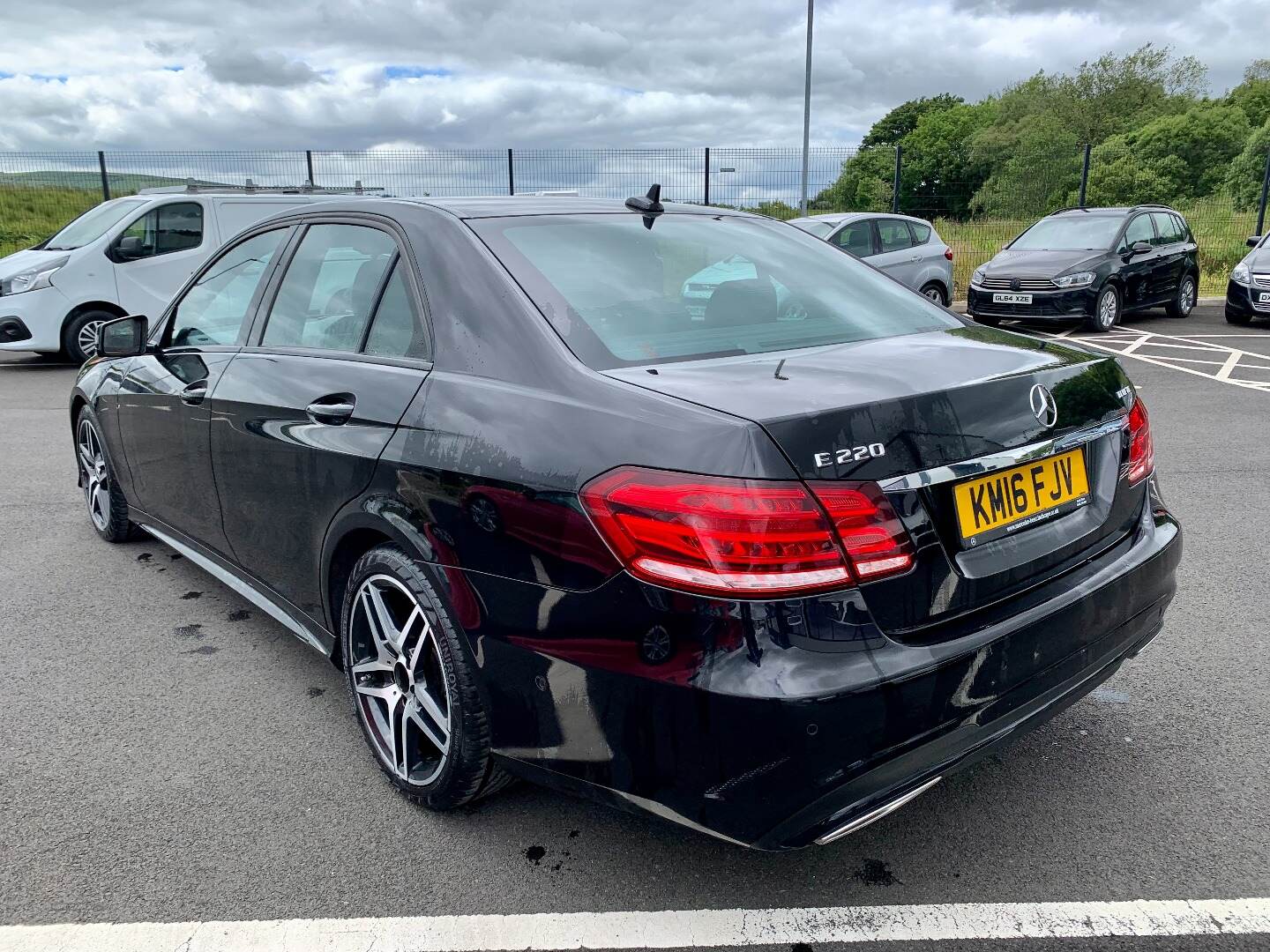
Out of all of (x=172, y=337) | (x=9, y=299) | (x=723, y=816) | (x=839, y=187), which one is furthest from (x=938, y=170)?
(x=723, y=816)

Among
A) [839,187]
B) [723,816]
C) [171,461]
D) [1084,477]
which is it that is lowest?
[723,816]

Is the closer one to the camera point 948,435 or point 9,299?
point 948,435

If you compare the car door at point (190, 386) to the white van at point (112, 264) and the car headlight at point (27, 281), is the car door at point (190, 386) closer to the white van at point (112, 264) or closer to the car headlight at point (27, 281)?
the white van at point (112, 264)

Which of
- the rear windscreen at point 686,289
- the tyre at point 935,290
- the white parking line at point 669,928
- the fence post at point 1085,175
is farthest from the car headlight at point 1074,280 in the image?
the white parking line at point 669,928

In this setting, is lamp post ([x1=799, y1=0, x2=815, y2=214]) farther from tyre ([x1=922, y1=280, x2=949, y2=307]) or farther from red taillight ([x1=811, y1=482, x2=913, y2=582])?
red taillight ([x1=811, y1=482, x2=913, y2=582])

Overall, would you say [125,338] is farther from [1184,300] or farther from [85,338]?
[1184,300]

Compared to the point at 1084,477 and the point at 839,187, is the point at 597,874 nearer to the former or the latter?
the point at 1084,477

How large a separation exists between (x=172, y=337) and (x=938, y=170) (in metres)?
21.6

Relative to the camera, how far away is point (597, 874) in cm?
234

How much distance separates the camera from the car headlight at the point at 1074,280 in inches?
500

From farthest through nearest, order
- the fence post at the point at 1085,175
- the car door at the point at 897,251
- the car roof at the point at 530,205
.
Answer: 1. the fence post at the point at 1085,175
2. the car door at the point at 897,251
3. the car roof at the point at 530,205

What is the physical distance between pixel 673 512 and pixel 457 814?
119 cm

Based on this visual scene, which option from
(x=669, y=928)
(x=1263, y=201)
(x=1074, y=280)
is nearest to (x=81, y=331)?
(x=669, y=928)

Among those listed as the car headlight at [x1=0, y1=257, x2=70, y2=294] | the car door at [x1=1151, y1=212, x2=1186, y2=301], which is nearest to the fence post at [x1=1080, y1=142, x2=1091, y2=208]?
the car door at [x1=1151, y1=212, x2=1186, y2=301]
